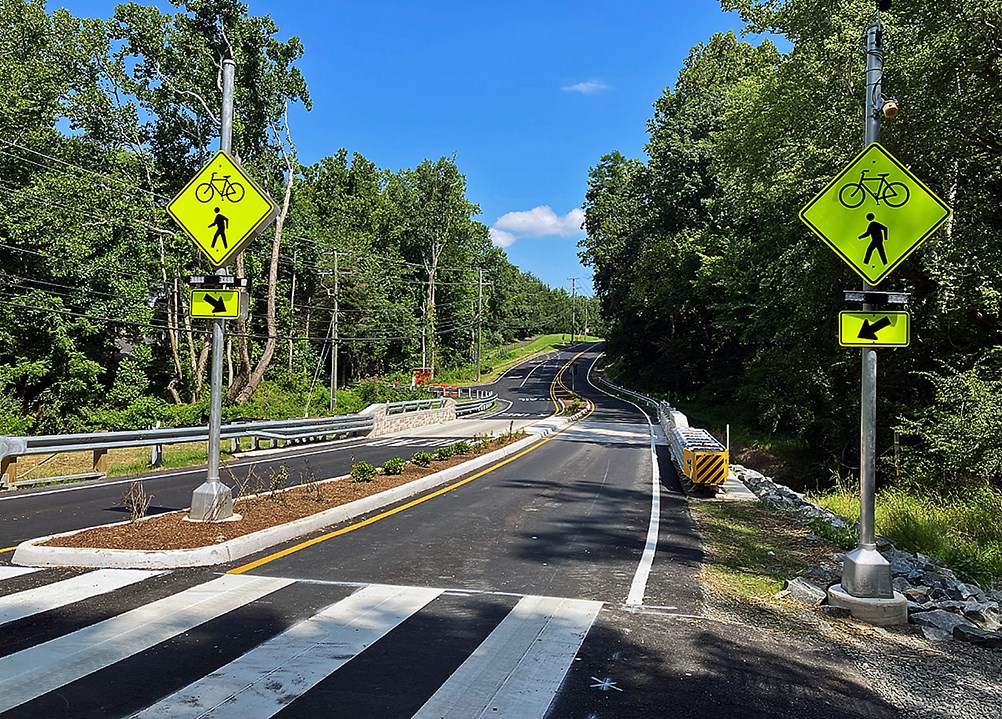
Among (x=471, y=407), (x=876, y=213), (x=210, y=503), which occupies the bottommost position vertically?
(x=471, y=407)

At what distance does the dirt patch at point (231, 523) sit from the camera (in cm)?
769

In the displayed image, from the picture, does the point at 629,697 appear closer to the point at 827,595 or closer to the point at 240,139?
the point at 827,595

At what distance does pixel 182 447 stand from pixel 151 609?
2108cm

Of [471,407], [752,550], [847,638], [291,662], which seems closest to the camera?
[291,662]

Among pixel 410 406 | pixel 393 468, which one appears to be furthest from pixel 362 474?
pixel 410 406

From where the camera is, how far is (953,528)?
1062cm

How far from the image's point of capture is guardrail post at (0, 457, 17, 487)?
14.0 metres

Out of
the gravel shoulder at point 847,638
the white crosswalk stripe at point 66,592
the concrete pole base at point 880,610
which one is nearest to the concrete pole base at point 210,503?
the white crosswalk stripe at point 66,592

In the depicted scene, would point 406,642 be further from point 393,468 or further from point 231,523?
point 393,468

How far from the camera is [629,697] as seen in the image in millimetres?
4340

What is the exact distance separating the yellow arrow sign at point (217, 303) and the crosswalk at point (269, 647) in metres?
3.15

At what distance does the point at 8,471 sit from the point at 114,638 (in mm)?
11175

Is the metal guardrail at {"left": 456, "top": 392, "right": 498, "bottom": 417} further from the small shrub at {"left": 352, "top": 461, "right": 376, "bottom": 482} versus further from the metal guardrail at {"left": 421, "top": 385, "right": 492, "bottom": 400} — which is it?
the small shrub at {"left": 352, "top": 461, "right": 376, "bottom": 482}

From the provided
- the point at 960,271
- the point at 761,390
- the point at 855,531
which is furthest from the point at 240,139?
the point at 855,531
